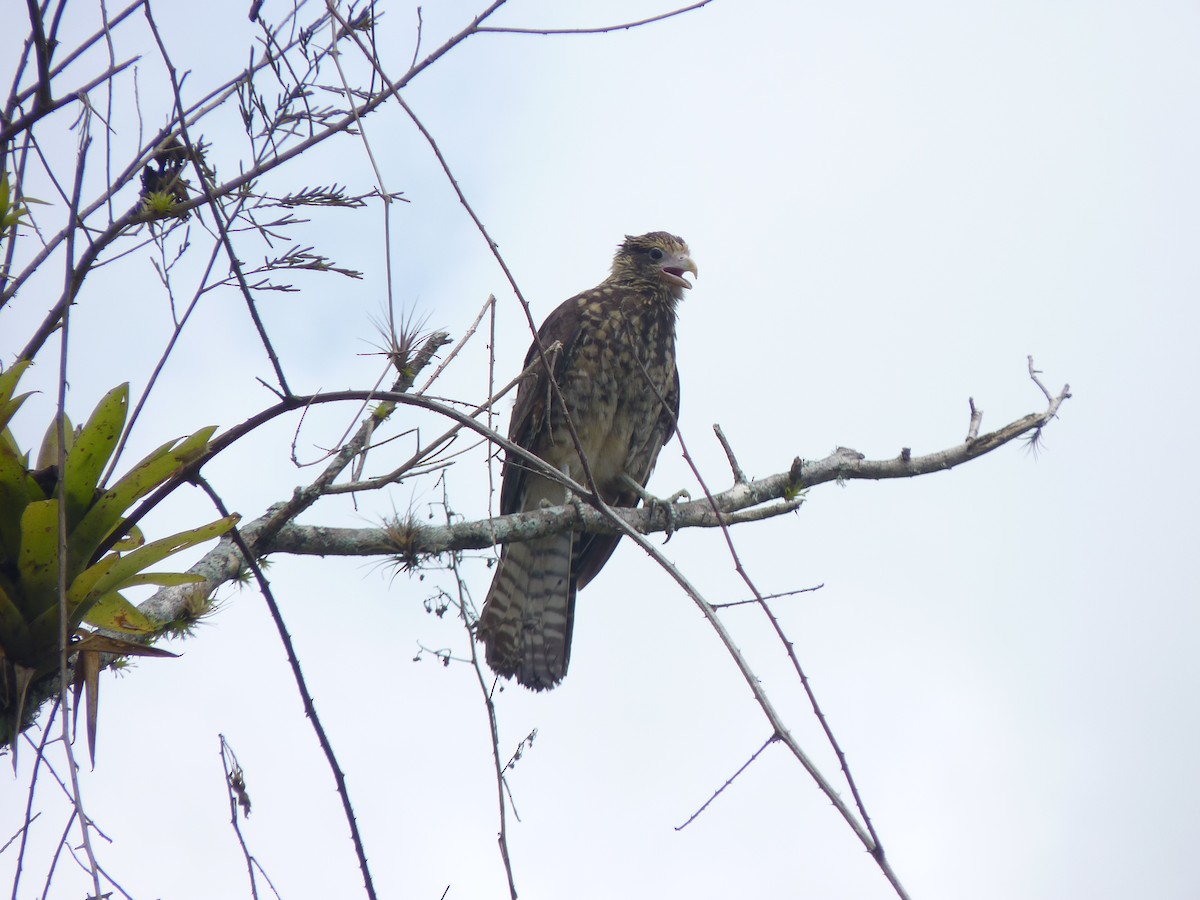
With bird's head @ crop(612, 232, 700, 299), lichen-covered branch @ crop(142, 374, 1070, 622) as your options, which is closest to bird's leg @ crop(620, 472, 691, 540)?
lichen-covered branch @ crop(142, 374, 1070, 622)

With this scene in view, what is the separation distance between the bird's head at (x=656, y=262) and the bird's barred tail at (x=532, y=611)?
1.56 m

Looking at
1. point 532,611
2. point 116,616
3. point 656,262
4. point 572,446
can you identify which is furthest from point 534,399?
point 116,616

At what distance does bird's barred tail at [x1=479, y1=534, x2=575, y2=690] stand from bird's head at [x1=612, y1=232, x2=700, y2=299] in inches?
61.4

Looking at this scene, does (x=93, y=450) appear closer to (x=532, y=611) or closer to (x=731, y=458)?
(x=731, y=458)

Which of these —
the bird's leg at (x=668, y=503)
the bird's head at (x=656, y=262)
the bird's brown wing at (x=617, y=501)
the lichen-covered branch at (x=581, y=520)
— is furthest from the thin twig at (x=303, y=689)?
the bird's head at (x=656, y=262)

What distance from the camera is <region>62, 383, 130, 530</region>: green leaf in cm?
218

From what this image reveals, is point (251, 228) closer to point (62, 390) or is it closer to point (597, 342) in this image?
point (62, 390)

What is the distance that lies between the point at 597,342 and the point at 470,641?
3.32 m

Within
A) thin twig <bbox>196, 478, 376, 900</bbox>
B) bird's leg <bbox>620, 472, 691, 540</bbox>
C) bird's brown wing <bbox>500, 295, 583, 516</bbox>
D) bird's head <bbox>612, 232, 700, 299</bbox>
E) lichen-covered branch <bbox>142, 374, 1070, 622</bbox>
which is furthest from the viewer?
bird's head <bbox>612, 232, 700, 299</bbox>

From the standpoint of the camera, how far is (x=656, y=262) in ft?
21.3

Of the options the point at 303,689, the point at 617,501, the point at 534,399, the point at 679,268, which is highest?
the point at 679,268

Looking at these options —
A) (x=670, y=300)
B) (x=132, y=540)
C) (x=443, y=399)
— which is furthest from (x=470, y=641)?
(x=670, y=300)

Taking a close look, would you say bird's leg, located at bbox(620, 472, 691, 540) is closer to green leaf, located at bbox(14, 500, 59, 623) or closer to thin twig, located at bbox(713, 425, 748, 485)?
thin twig, located at bbox(713, 425, 748, 485)

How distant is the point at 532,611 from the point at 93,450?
375 cm
